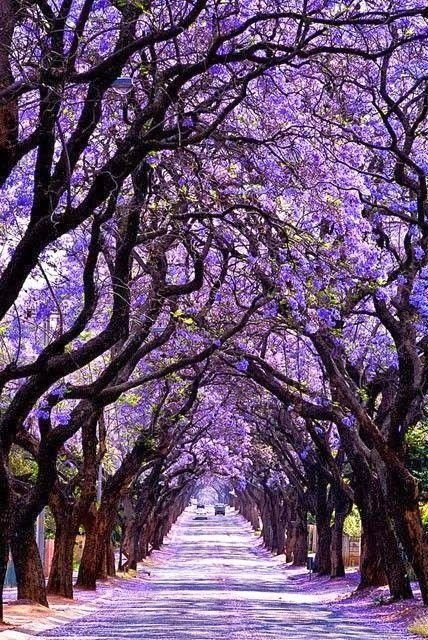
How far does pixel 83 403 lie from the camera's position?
20.9 metres

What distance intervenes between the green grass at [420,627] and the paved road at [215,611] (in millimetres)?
351

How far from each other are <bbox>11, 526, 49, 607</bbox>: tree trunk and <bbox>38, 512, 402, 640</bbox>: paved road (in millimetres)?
1068

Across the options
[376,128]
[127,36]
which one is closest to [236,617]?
[376,128]

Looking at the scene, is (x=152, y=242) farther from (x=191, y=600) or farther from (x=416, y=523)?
(x=191, y=600)

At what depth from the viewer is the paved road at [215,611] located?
17812mm

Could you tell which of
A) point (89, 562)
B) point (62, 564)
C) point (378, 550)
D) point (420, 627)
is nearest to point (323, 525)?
point (378, 550)

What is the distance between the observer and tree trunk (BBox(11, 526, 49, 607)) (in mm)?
21406

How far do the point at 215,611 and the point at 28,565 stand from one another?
3766 millimetres

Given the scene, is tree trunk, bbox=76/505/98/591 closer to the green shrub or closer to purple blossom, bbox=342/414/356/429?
purple blossom, bbox=342/414/356/429

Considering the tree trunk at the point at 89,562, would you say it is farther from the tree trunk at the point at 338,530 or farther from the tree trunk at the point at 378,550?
the tree trunk at the point at 338,530

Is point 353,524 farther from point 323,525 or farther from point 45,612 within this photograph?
point 45,612

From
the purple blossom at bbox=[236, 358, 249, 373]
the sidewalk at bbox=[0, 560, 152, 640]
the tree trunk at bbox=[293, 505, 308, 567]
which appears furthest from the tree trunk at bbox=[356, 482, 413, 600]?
the tree trunk at bbox=[293, 505, 308, 567]

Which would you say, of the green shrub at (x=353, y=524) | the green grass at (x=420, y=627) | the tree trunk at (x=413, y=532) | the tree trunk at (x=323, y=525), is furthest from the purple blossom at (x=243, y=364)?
the green shrub at (x=353, y=524)

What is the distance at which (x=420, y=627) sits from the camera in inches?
727
